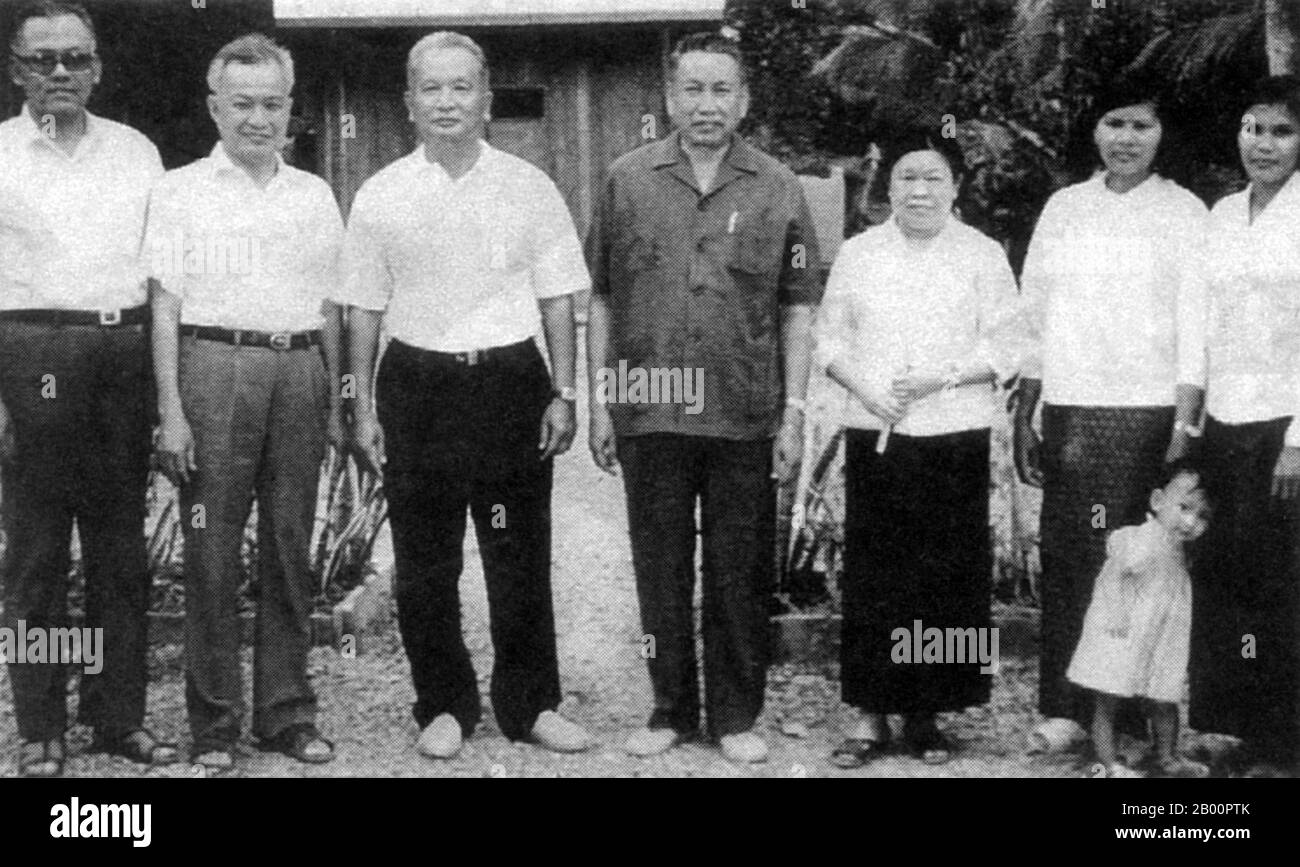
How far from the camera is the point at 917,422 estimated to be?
13.0 ft

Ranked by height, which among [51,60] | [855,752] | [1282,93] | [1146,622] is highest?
[51,60]

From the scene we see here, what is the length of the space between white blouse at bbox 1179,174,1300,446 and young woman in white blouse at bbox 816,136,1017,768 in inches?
18.1

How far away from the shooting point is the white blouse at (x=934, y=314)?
13.0 feet

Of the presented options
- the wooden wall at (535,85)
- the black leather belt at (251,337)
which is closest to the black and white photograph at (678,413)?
the black leather belt at (251,337)

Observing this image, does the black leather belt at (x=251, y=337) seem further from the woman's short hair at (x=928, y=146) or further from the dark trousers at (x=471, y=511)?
the woman's short hair at (x=928, y=146)

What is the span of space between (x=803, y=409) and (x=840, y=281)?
34 centimetres

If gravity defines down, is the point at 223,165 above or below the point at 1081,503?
above

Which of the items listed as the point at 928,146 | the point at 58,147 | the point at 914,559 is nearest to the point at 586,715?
the point at 914,559

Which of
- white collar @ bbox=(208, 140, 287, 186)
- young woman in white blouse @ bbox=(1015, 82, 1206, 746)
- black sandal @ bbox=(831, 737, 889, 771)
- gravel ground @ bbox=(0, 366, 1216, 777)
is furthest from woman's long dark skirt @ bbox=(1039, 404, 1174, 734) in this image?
white collar @ bbox=(208, 140, 287, 186)

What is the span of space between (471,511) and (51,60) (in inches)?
59.3

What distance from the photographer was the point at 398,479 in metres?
4.08

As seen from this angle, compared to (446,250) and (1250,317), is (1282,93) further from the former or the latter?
(446,250)

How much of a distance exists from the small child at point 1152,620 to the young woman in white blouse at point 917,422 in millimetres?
306
